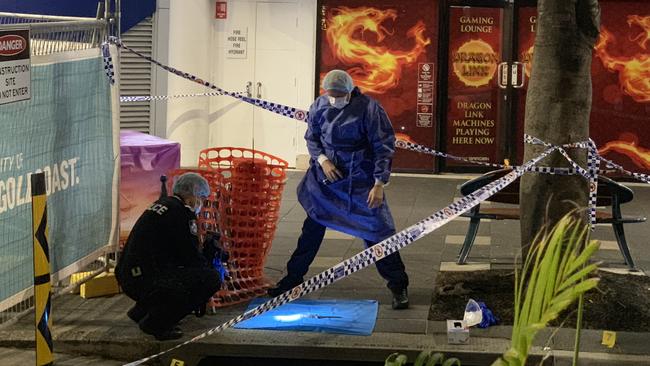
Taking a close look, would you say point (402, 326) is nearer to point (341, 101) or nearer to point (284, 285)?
point (284, 285)

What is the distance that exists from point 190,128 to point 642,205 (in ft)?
18.5

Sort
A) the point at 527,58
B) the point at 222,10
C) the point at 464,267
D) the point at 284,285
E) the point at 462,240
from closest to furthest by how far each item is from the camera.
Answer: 1. the point at 284,285
2. the point at 464,267
3. the point at 462,240
4. the point at 527,58
5. the point at 222,10

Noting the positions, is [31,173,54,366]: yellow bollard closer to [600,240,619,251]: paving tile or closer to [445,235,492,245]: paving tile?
[445,235,492,245]: paving tile

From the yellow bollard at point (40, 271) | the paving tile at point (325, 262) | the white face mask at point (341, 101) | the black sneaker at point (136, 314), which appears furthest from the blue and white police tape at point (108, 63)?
the paving tile at point (325, 262)

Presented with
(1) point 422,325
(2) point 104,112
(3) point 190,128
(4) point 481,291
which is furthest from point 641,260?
(3) point 190,128

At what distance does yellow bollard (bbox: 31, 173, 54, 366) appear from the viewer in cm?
581

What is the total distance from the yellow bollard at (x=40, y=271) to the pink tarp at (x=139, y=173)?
313cm

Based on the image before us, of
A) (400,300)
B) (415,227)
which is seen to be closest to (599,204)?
(400,300)

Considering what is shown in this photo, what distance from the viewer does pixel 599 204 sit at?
966cm

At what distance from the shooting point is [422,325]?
25.8 ft

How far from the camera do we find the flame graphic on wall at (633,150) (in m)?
15.0

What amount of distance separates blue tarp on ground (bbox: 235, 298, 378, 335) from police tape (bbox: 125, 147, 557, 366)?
130 mm

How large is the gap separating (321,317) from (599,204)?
2.89 metres

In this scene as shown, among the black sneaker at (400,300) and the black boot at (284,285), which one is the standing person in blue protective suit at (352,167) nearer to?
the black sneaker at (400,300)
